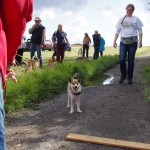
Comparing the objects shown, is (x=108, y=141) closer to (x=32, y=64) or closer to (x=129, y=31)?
(x=129, y=31)

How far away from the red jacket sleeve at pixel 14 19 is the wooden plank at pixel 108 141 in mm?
2482

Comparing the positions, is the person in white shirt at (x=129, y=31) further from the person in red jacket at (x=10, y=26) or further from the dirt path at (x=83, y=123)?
the person in red jacket at (x=10, y=26)

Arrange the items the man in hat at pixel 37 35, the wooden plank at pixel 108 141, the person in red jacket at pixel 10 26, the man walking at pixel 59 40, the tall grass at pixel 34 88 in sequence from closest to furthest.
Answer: the person in red jacket at pixel 10 26 < the wooden plank at pixel 108 141 < the tall grass at pixel 34 88 < the man in hat at pixel 37 35 < the man walking at pixel 59 40

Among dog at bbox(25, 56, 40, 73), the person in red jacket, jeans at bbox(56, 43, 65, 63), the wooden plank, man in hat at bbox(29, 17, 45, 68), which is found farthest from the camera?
jeans at bbox(56, 43, 65, 63)

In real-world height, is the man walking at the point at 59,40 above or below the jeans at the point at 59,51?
above

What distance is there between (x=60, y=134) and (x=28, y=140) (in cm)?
46

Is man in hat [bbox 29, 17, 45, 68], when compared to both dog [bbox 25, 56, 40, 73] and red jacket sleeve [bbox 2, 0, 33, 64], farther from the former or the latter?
red jacket sleeve [bbox 2, 0, 33, 64]

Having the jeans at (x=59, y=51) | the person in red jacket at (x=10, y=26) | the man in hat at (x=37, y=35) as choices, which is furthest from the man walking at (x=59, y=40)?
the person in red jacket at (x=10, y=26)

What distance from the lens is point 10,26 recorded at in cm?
228

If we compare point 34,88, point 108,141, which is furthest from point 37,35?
point 108,141

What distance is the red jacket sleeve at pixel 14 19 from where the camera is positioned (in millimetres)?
2232

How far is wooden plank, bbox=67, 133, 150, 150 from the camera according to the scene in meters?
4.45

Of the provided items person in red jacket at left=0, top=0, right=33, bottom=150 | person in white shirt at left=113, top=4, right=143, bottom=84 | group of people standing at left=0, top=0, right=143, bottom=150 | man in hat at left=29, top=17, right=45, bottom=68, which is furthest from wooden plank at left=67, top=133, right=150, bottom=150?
man in hat at left=29, top=17, right=45, bottom=68

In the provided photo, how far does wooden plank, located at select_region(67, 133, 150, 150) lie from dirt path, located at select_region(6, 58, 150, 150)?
0.06 meters
